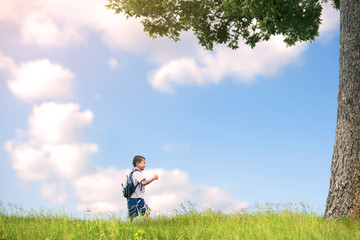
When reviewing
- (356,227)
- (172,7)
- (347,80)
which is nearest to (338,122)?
(347,80)

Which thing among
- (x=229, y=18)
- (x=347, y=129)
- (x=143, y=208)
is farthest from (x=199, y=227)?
(x=229, y=18)

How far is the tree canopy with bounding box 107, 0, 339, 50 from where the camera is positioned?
11.7m

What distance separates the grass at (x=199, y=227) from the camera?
22.5ft

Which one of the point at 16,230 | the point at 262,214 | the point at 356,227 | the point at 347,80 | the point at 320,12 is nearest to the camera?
the point at 16,230

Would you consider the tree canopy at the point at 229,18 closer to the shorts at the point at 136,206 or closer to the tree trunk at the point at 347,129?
the tree trunk at the point at 347,129

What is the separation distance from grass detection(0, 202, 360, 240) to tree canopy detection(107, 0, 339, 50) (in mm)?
5753

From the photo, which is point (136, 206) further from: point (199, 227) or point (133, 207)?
point (199, 227)

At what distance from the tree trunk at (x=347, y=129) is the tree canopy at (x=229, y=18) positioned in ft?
9.65

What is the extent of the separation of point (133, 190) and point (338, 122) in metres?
5.22

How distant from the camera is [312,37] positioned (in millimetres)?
13594

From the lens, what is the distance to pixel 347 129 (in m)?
8.70

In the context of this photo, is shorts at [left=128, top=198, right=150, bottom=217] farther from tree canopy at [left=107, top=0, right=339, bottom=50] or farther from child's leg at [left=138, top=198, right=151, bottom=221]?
tree canopy at [left=107, top=0, right=339, bottom=50]

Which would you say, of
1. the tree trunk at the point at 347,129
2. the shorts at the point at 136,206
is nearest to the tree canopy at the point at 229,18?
the tree trunk at the point at 347,129

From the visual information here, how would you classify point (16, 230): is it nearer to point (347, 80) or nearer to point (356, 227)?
point (356, 227)
